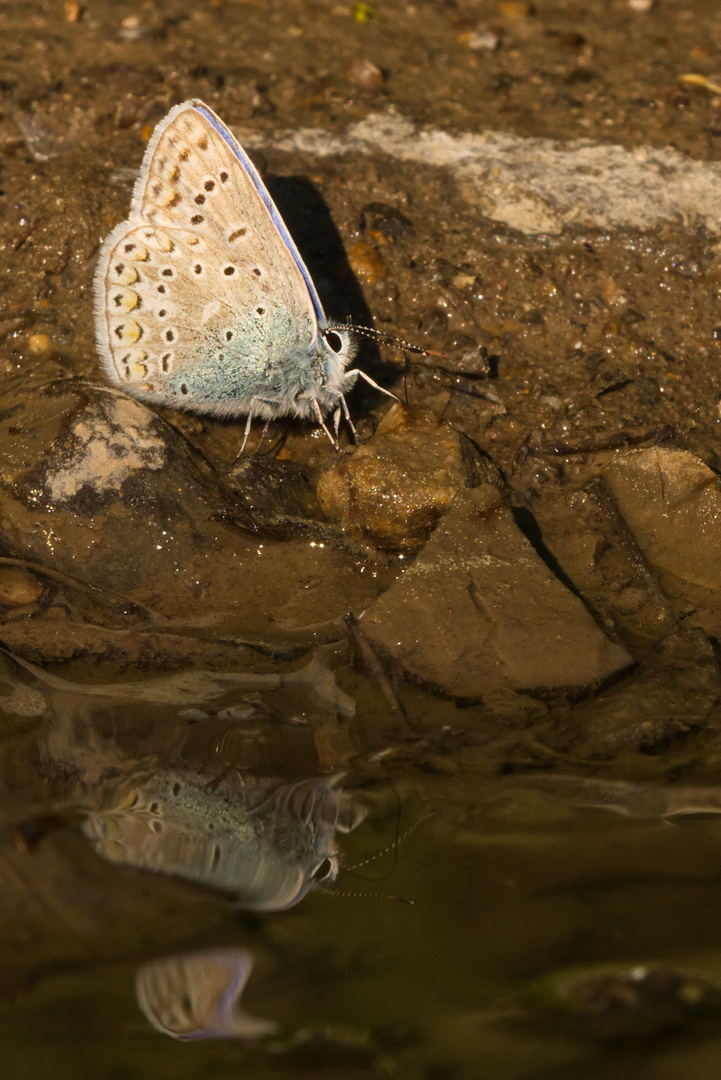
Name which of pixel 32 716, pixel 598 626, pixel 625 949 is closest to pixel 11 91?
pixel 32 716

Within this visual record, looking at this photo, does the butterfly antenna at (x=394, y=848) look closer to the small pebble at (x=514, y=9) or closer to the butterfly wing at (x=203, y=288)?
the butterfly wing at (x=203, y=288)

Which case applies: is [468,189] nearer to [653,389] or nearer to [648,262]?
[648,262]

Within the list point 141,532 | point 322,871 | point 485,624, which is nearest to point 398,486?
point 485,624

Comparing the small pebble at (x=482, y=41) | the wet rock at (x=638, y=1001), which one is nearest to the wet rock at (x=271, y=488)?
the wet rock at (x=638, y=1001)

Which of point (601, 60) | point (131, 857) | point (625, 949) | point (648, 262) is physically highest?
point (601, 60)

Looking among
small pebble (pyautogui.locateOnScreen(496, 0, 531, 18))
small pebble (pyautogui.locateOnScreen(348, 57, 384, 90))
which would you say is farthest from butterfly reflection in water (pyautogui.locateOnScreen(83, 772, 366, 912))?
small pebble (pyautogui.locateOnScreen(496, 0, 531, 18))

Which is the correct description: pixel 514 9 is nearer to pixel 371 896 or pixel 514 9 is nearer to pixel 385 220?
pixel 385 220
